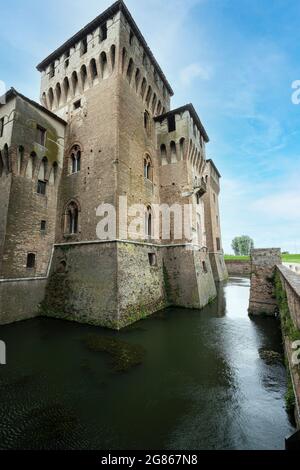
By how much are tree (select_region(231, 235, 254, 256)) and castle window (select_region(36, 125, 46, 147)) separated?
298 feet

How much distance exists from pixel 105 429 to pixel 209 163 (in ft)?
96.2

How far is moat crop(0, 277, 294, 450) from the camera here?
3.73m

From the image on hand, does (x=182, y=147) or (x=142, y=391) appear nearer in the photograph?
(x=142, y=391)

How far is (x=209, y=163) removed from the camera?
28578 millimetres

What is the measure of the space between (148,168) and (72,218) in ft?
21.4

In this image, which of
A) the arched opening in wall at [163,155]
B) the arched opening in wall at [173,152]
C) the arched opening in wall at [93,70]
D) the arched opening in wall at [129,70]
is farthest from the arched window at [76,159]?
the arched opening in wall at [173,152]

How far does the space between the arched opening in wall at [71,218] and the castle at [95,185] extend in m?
0.06

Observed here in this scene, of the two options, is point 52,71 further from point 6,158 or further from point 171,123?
point 171,123

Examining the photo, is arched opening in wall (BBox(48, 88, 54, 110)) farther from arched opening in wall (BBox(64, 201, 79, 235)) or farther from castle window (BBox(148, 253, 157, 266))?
castle window (BBox(148, 253, 157, 266))

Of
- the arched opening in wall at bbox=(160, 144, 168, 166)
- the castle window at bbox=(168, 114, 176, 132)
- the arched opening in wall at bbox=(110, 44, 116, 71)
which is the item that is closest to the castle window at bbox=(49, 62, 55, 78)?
the arched opening in wall at bbox=(110, 44, 116, 71)

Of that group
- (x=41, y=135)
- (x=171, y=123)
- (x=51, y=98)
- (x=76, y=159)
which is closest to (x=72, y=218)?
(x=76, y=159)

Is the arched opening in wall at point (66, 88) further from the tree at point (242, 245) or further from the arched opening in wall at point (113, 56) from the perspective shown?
the tree at point (242, 245)

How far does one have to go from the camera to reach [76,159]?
45.3 feet

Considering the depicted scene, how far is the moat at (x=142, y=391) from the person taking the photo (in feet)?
12.2
